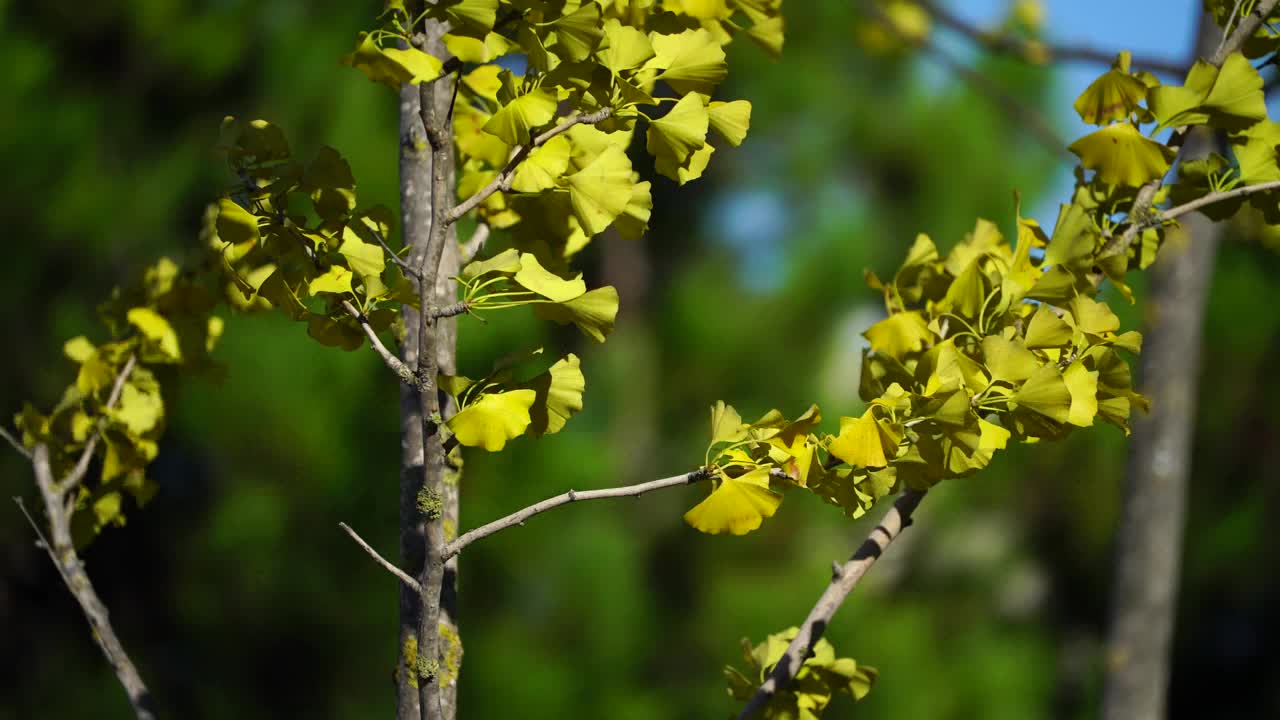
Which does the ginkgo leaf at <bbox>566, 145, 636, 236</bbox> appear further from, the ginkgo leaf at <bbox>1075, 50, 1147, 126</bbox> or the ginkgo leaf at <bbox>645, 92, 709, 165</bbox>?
the ginkgo leaf at <bbox>1075, 50, 1147, 126</bbox>

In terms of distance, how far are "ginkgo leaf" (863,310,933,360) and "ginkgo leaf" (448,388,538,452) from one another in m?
0.20

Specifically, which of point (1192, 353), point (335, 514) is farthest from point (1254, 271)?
point (335, 514)

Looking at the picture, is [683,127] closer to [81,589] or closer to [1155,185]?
[1155,185]

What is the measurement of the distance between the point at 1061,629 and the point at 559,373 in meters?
3.28

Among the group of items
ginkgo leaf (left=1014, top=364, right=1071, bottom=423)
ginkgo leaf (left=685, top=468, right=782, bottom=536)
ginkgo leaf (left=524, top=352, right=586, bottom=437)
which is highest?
ginkgo leaf (left=1014, top=364, right=1071, bottom=423)

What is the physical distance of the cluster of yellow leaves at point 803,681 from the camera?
1.81 ft

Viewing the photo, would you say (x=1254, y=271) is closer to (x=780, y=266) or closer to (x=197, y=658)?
(x=780, y=266)

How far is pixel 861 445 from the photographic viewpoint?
1.44ft

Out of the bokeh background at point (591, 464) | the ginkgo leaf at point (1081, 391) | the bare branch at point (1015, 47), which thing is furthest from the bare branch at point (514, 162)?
the bokeh background at point (591, 464)

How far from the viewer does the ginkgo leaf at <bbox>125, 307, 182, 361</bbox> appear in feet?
2.22

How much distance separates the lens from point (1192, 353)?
1.32 m

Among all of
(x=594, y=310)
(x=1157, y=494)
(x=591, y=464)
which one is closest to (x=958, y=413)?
(x=594, y=310)

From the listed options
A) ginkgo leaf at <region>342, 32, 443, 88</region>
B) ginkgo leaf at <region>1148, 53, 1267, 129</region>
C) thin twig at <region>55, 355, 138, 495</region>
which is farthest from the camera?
thin twig at <region>55, 355, 138, 495</region>

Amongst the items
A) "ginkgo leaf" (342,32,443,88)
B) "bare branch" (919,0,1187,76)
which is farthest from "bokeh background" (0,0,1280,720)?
"ginkgo leaf" (342,32,443,88)
